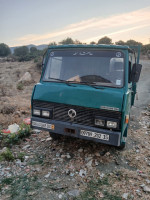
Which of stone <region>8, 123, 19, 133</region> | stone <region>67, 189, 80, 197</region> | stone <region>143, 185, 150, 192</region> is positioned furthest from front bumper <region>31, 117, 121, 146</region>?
stone <region>8, 123, 19, 133</region>

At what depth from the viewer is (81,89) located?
3.48m

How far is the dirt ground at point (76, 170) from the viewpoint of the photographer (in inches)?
117

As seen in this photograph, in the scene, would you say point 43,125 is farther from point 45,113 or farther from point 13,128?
point 13,128

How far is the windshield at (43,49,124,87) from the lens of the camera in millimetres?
3625

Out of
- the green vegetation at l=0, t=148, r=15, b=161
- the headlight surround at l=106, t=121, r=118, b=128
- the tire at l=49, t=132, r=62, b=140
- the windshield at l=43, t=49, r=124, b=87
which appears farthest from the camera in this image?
the tire at l=49, t=132, r=62, b=140

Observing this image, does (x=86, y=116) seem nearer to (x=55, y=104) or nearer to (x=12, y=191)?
(x=55, y=104)

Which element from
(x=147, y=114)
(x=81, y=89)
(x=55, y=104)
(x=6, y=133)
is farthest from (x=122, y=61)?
(x=147, y=114)

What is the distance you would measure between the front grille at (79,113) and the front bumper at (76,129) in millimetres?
93

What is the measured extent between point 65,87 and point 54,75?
0.59 m

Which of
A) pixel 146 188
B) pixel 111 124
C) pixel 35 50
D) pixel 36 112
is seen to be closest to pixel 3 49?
pixel 35 50

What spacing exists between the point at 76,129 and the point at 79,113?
315mm

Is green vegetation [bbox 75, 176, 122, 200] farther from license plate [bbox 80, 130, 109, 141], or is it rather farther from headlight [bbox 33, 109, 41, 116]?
headlight [bbox 33, 109, 41, 116]

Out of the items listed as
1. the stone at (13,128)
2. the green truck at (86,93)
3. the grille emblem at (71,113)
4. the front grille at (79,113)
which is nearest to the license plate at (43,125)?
the green truck at (86,93)

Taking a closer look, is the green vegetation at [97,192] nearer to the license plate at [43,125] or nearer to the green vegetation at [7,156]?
the license plate at [43,125]
